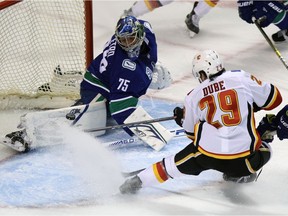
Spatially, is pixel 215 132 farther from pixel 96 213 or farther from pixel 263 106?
pixel 96 213

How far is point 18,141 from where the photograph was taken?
3498 mm

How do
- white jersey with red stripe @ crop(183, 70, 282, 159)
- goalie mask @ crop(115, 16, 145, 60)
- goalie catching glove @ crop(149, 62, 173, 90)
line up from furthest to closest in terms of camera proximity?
goalie catching glove @ crop(149, 62, 173, 90), goalie mask @ crop(115, 16, 145, 60), white jersey with red stripe @ crop(183, 70, 282, 159)

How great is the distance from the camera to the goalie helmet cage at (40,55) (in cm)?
398

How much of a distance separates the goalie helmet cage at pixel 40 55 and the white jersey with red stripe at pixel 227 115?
1.24 m

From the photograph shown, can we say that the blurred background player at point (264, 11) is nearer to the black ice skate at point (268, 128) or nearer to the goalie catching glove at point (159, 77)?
the goalie catching glove at point (159, 77)

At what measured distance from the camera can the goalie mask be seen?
3443 millimetres

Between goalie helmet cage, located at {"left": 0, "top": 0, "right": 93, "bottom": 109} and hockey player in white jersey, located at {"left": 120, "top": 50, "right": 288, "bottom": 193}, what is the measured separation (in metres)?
1.17

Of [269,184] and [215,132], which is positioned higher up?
[215,132]

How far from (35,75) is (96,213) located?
1.33 m

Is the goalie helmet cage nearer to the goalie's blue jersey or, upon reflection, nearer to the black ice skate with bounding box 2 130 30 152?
the goalie's blue jersey

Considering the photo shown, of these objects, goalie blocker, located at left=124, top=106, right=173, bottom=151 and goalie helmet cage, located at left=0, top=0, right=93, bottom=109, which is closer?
goalie blocker, located at left=124, top=106, right=173, bottom=151

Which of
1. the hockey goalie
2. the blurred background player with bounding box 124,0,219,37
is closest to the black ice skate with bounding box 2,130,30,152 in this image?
the hockey goalie

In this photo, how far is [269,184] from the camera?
318 cm

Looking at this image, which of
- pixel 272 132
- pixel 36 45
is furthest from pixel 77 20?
pixel 272 132
